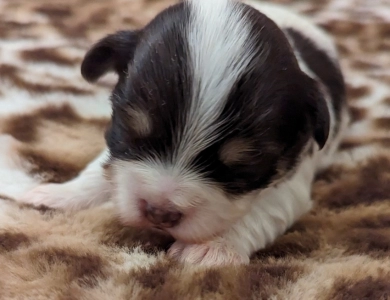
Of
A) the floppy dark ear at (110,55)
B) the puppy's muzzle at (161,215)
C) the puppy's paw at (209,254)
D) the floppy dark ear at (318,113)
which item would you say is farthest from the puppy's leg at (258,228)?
the floppy dark ear at (110,55)

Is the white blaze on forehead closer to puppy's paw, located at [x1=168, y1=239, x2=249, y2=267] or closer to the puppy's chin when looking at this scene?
the puppy's chin

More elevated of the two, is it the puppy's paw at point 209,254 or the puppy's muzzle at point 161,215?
the puppy's muzzle at point 161,215

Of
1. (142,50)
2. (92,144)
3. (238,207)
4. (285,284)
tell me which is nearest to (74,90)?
(92,144)

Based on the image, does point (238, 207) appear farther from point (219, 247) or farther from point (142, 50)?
point (142, 50)

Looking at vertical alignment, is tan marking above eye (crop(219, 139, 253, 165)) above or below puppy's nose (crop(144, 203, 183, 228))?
above

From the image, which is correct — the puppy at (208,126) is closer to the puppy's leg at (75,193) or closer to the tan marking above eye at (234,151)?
the tan marking above eye at (234,151)

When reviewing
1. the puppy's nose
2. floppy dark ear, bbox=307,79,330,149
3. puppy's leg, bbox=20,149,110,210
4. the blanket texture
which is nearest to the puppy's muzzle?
the puppy's nose
